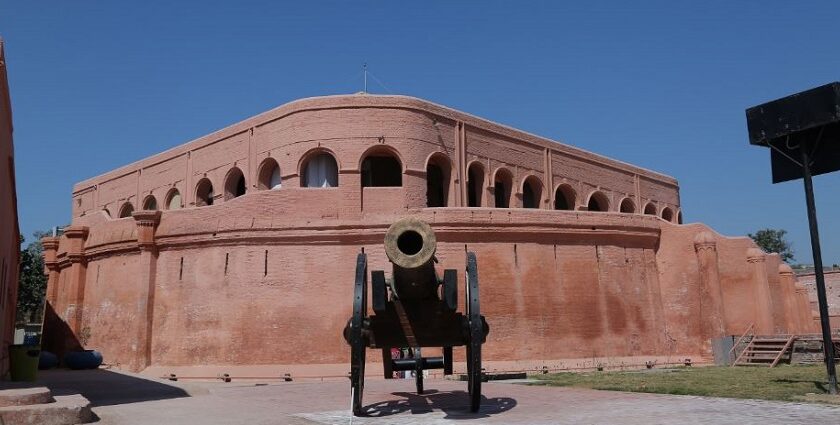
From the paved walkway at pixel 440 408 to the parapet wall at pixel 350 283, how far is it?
5832mm

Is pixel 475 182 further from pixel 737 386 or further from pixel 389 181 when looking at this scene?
pixel 737 386

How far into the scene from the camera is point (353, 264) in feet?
59.2

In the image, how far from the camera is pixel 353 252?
1808cm

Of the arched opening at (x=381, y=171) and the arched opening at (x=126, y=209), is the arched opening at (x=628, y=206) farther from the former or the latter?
the arched opening at (x=126, y=209)

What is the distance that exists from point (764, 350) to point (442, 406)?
46.4ft

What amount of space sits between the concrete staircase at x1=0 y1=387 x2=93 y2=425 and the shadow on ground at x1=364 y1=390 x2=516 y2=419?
316cm

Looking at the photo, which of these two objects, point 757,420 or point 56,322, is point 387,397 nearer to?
point 757,420

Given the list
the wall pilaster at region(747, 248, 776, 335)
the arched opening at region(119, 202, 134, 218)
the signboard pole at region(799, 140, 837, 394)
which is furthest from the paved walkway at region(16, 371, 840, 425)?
the arched opening at region(119, 202, 134, 218)

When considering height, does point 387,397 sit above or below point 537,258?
below

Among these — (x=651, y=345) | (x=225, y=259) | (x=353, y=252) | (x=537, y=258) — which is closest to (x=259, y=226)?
(x=225, y=259)

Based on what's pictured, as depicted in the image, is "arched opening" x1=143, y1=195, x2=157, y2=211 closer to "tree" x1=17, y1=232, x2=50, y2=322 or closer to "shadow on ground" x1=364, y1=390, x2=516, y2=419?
"tree" x1=17, y1=232, x2=50, y2=322

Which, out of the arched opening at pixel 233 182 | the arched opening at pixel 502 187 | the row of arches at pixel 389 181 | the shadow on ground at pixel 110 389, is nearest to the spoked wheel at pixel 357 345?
the shadow on ground at pixel 110 389

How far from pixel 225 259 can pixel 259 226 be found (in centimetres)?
130

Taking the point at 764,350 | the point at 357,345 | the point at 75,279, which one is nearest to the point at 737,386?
the point at 357,345
